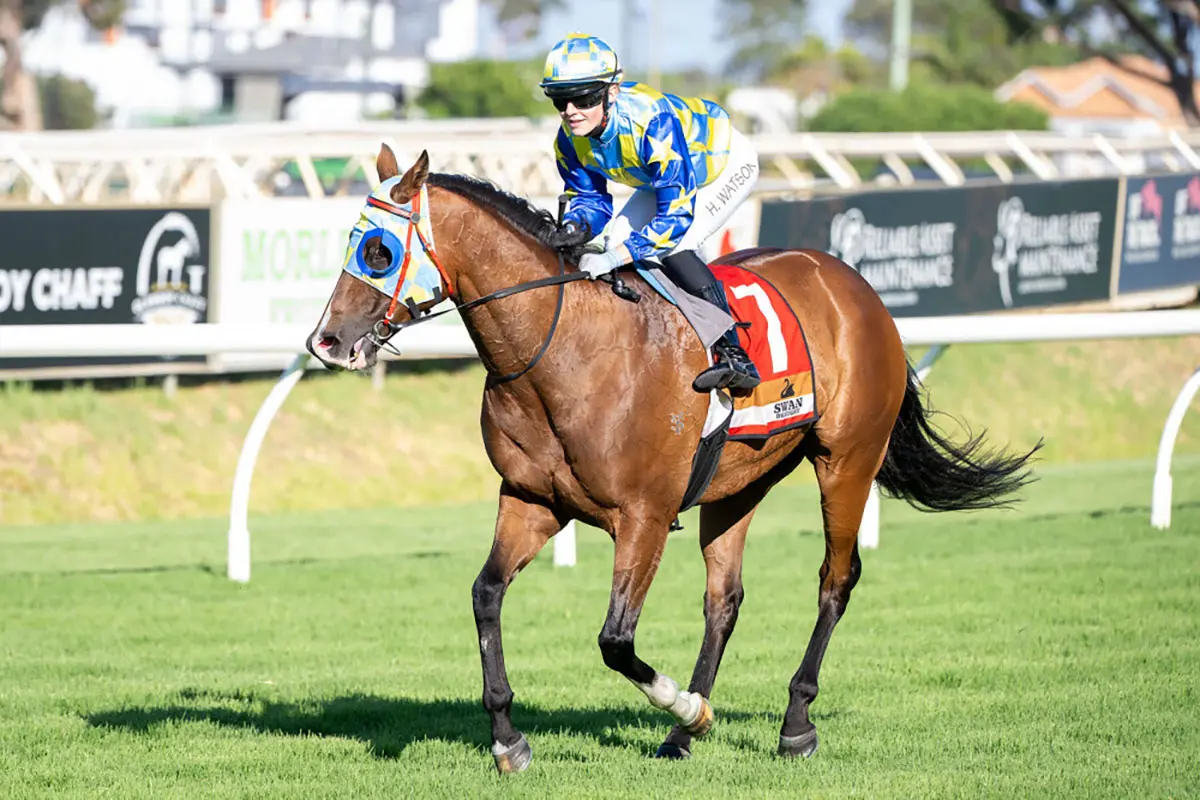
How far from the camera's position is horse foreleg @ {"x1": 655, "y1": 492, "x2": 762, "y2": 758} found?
5.27 metres

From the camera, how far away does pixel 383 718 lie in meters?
5.34

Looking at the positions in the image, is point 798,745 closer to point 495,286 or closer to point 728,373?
point 728,373

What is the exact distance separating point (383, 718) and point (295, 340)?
8.12ft

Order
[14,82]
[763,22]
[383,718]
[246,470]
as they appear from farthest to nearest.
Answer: [763,22], [14,82], [246,470], [383,718]

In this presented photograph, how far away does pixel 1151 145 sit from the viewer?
22.2 meters

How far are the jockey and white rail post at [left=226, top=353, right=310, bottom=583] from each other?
2879 mm

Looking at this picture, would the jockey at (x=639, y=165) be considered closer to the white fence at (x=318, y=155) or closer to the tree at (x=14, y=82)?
the white fence at (x=318, y=155)

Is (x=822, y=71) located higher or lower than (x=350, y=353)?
lower

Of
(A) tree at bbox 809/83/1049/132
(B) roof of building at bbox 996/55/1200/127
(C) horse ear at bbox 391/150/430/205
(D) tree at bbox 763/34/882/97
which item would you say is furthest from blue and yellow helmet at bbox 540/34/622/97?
(D) tree at bbox 763/34/882/97

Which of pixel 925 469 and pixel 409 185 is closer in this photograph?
pixel 409 185

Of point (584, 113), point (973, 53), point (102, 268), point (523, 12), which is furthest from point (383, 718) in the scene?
point (523, 12)

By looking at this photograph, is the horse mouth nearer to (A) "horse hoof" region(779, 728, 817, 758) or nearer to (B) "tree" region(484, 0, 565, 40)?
(A) "horse hoof" region(779, 728, 817, 758)

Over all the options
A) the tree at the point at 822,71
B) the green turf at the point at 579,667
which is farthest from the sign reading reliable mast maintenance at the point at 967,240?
the tree at the point at 822,71

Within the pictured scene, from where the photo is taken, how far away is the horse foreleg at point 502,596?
15.3 feet
